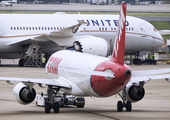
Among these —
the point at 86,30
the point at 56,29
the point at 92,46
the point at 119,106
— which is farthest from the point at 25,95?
the point at 86,30

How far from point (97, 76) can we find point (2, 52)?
84.5 feet

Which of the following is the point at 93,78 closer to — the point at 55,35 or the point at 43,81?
the point at 43,81

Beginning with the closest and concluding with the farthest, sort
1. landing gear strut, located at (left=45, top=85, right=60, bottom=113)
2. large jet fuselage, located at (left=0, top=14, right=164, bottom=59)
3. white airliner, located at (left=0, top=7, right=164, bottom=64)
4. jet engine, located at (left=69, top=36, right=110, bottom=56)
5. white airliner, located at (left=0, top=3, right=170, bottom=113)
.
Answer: white airliner, located at (left=0, top=3, right=170, bottom=113)
landing gear strut, located at (left=45, top=85, right=60, bottom=113)
jet engine, located at (left=69, top=36, right=110, bottom=56)
white airliner, located at (left=0, top=7, right=164, bottom=64)
large jet fuselage, located at (left=0, top=14, right=164, bottom=59)

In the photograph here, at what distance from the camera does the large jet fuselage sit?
3934 centimetres

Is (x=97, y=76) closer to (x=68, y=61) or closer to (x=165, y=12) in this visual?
(x=68, y=61)

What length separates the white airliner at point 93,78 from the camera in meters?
14.8

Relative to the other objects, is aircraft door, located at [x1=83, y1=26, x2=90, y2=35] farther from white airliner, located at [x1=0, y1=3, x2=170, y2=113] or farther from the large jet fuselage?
white airliner, located at [x1=0, y1=3, x2=170, y2=113]

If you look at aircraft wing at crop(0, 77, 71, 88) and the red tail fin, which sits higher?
the red tail fin

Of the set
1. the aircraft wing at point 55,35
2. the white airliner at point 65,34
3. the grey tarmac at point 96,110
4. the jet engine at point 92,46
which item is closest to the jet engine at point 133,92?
the grey tarmac at point 96,110

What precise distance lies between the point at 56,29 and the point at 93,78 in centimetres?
2644

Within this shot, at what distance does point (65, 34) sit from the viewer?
129 feet

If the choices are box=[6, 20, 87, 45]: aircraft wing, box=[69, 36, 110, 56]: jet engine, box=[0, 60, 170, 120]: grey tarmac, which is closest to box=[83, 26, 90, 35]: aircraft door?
box=[6, 20, 87, 45]: aircraft wing

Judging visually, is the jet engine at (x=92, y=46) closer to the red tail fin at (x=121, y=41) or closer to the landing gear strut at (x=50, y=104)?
the landing gear strut at (x=50, y=104)

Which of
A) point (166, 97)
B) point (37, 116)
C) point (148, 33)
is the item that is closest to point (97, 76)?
point (37, 116)
